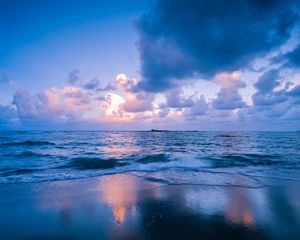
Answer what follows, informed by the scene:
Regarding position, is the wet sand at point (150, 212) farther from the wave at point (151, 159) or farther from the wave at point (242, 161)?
the wave at point (151, 159)

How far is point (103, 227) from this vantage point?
4223 millimetres

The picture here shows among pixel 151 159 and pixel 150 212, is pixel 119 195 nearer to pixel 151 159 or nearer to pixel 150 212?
pixel 150 212

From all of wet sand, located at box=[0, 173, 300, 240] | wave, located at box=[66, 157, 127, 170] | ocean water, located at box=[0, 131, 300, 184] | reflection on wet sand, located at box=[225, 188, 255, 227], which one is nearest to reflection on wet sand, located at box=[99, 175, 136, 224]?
wet sand, located at box=[0, 173, 300, 240]

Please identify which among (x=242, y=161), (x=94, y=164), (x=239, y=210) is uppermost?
(x=239, y=210)

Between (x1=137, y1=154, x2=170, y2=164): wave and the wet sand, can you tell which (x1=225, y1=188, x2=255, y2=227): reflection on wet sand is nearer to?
the wet sand

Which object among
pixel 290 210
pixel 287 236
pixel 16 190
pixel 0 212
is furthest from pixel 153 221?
pixel 16 190

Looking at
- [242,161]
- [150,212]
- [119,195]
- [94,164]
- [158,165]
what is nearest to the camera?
[150,212]

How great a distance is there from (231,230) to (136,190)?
395 cm

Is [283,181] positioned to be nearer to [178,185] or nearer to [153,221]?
[178,185]

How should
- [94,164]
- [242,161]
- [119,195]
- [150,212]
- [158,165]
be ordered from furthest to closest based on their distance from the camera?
[242,161]
[94,164]
[158,165]
[119,195]
[150,212]

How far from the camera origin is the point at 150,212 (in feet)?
16.8

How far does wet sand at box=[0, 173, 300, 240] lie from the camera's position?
4016 mm

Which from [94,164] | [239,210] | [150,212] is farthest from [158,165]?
[239,210]

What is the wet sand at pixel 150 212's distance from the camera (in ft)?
13.2
